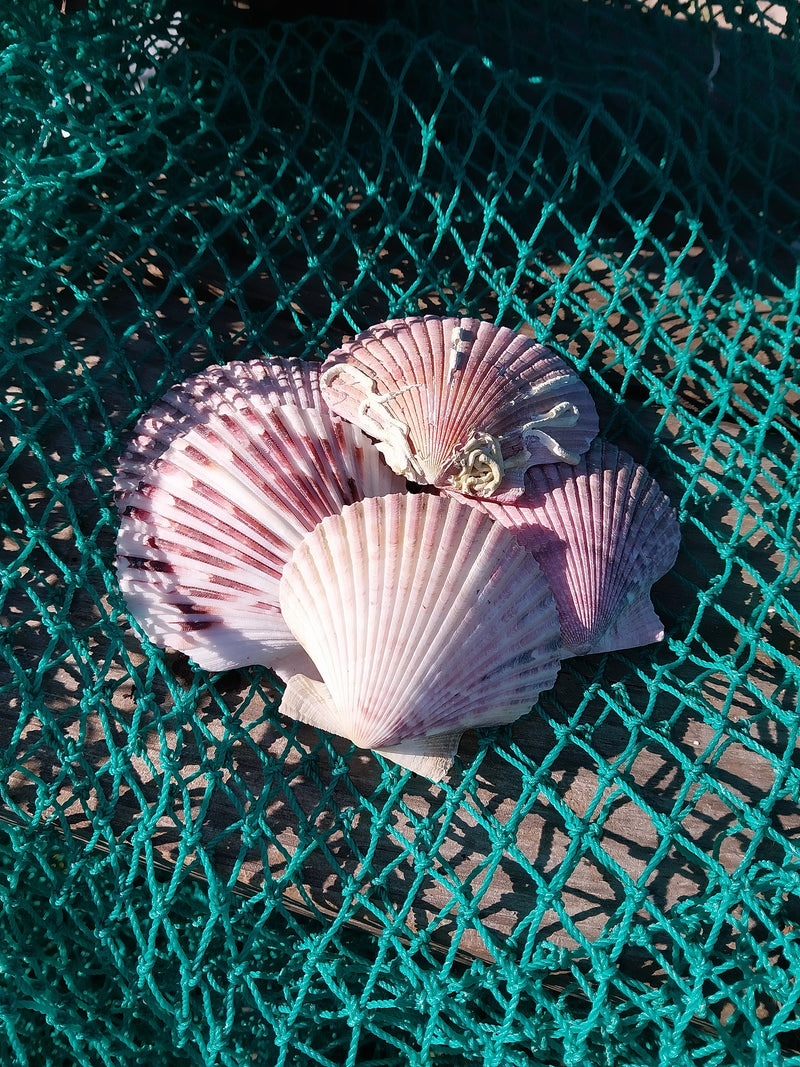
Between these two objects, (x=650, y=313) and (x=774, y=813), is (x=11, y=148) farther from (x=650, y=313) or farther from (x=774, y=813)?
(x=774, y=813)

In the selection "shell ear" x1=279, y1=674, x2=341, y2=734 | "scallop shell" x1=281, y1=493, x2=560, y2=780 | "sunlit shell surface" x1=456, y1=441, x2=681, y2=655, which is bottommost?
"shell ear" x1=279, y1=674, x2=341, y2=734

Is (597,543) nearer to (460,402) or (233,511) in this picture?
(460,402)

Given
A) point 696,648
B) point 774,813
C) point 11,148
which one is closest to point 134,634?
point 11,148

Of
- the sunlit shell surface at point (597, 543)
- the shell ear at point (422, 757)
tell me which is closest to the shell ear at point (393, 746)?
the shell ear at point (422, 757)

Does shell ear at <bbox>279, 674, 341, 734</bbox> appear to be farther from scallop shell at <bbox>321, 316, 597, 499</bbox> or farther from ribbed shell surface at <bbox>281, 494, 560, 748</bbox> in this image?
scallop shell at <bbox>321, 316, 597, 499</bbox>

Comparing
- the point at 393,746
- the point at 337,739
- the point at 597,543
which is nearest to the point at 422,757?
the point at 393,746

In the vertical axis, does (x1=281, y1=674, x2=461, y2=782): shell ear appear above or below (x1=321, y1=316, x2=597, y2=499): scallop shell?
below

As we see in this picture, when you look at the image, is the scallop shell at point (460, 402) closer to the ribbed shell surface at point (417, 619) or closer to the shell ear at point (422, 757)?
the ribbed shell surface at point (417, 619)

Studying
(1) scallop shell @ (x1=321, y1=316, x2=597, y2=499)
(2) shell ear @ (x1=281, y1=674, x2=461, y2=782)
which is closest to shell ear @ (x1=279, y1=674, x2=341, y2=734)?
(2) shell ear @ (x1=281, y1=674, x2=461, y2=782)
